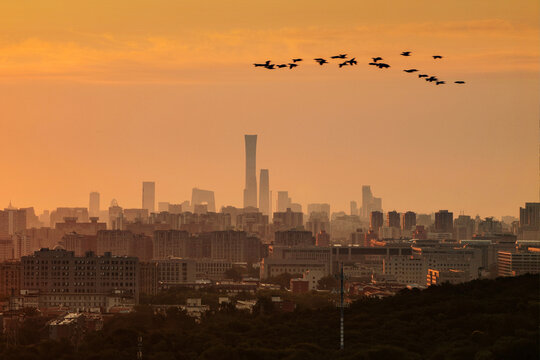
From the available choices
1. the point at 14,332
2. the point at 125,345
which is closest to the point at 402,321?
the point at 125,345

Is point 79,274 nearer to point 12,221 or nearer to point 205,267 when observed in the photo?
point 205,267

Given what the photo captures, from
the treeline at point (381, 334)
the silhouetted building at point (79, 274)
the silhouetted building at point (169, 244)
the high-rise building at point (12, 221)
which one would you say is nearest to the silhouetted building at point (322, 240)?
the silhouetted building at point (169, 244)

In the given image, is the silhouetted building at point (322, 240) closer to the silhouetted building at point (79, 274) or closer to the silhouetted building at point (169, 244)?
the silhouetted building at point (169, 244)

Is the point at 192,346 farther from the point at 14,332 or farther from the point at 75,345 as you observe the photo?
the point at 14,332

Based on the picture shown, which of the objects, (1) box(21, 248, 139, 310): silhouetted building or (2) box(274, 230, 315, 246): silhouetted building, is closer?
(1) box(21, 248, 139, 310): silhouetted building

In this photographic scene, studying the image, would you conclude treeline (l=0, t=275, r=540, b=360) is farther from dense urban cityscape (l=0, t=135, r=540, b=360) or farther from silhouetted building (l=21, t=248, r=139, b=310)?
silhouetted building (l=21, t=248, r=139, b=310)

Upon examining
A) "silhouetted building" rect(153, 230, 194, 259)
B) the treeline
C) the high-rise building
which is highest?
the high-rise building

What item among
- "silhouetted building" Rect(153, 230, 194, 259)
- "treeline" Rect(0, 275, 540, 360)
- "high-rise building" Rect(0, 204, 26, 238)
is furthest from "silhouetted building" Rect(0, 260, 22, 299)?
"high-rise building" Rect(0, 204, 26, 238)

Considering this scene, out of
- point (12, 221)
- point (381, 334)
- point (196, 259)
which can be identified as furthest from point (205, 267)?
point (381, 334)
